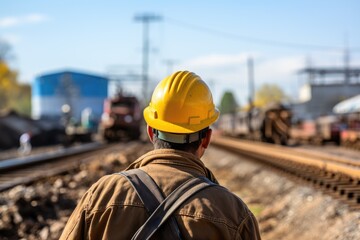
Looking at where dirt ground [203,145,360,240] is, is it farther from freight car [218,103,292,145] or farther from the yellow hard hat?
freight car [218,103,292,145]

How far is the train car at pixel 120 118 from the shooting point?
38.9m

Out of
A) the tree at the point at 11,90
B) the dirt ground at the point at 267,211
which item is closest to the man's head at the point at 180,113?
the dirt ground at the point at 267,211

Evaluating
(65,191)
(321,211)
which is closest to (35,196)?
(65,191)

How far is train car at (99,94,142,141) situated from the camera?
128 ft

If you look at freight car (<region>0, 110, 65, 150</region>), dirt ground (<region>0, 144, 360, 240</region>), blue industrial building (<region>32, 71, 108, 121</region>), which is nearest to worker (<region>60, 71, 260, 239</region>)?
dirt ground (<region>0, 144, 360, 240</region>)

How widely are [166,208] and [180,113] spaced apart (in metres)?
0.50

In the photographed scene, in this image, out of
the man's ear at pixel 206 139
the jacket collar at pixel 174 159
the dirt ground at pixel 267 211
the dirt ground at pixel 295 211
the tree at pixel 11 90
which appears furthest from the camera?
the tree at pixel 11 90

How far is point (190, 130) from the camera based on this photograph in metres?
2.56

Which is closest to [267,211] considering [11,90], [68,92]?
[68,92]

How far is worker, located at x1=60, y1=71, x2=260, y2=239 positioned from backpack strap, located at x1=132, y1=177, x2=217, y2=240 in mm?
19

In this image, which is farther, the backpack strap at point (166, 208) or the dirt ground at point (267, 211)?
the dirt ground at point (267, 211)

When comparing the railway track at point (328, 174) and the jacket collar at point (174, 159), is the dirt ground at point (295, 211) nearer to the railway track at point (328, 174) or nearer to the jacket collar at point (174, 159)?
the railway track at point (328, 174)

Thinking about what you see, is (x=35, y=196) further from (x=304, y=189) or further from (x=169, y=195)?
(x=169, y=195)

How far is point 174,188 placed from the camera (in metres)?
2.37
